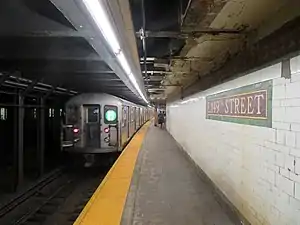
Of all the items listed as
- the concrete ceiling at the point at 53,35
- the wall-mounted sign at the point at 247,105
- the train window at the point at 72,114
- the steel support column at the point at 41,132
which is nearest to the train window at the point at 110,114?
the train window at the point at 72,114

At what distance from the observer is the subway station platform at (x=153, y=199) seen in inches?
173

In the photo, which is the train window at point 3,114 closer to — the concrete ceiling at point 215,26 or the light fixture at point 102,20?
the concrete ceiling at point 215,26

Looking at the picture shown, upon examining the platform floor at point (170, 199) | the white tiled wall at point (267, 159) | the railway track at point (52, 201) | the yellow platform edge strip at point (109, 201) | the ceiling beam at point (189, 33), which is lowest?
the railway track at point (52, 201)

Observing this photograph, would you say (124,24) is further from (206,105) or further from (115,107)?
(115,107)

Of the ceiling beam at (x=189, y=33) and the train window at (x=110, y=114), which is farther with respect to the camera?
the train window at (x=110, y=114)

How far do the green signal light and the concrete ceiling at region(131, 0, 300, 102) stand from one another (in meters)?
6.32

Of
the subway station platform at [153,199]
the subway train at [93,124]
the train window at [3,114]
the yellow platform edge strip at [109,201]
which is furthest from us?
the train window at [3,114]

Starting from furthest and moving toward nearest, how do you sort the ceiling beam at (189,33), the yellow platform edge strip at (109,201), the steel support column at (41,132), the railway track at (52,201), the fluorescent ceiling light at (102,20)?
the steel support column at (41,132) < the railway track at (52,201) < the yellow platform edge strip at (109,201) < the ceiling beam at (189,33) < the fluorescent ceiling light at (102,20)

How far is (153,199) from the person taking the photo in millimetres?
5488

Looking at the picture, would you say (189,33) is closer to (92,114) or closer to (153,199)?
(153,199)

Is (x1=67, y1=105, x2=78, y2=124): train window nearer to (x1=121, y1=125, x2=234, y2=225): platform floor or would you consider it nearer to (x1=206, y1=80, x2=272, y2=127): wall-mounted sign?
(x1=121, y1=125, x2=234, y2=225): platform floor

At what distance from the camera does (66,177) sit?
39.4 feet

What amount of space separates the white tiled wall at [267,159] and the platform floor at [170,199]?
0.37 m

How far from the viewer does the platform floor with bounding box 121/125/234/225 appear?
14.8 ft
